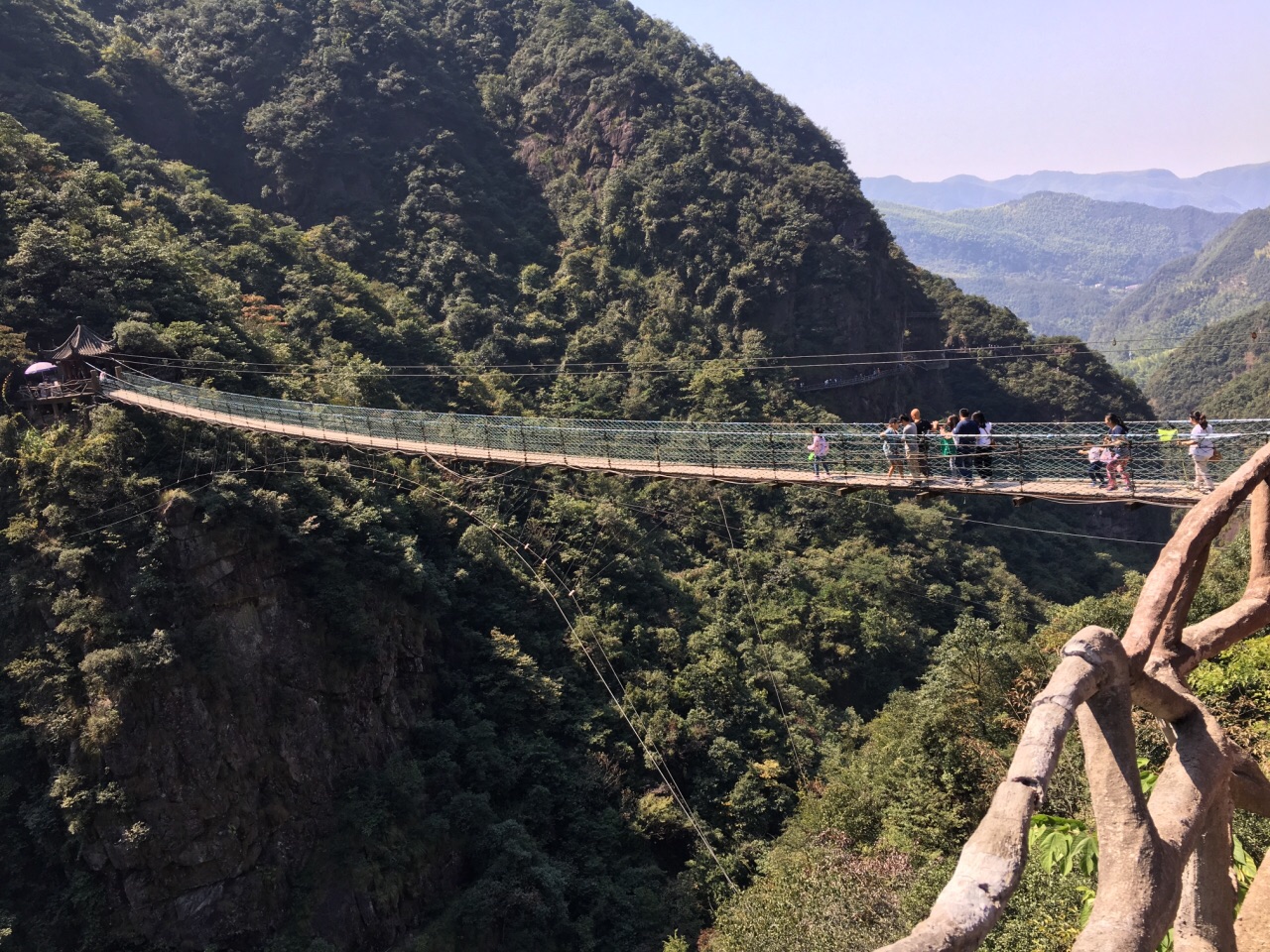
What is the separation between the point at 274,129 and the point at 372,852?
111 feet

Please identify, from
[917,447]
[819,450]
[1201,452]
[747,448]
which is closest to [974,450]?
[917,447]

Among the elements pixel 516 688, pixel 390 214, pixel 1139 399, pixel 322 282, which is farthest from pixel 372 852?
pixel 1139 399

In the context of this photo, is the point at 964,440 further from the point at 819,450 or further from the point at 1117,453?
the point at 819,450

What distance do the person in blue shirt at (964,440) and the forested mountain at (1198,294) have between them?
114 meters

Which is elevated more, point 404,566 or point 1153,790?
point 1153,790

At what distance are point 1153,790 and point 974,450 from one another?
6.82 meters

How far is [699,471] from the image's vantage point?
970 centimetres

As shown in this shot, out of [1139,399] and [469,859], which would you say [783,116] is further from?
[469,859]

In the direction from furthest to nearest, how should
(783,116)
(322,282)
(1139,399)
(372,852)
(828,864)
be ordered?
(783,116)
(1139,399)
(322,282)
(372,852)
(828,864)

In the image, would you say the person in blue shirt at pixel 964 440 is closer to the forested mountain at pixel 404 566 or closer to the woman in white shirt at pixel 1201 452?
the woman in white shirt at pixel 1201 452

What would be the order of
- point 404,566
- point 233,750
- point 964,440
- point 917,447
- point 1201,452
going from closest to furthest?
1. point 1201,452
2. point 964,440
3. point 917,447
4. point 233,750
5. point 404,566

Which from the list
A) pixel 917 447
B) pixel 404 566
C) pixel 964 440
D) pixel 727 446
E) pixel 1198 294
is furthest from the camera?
pixel 1198 294

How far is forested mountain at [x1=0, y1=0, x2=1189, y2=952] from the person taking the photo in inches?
520

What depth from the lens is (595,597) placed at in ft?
64.2
